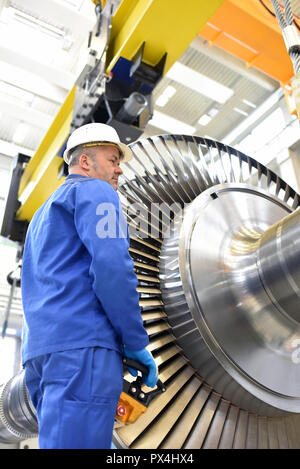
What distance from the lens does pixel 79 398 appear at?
0.89 m

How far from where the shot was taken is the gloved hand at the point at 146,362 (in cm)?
101

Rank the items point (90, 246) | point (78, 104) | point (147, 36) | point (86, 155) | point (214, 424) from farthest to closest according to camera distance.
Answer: point (78, 104)
point (147, 36)
point (86, 155)
point (214, 424)
point (90, 246)

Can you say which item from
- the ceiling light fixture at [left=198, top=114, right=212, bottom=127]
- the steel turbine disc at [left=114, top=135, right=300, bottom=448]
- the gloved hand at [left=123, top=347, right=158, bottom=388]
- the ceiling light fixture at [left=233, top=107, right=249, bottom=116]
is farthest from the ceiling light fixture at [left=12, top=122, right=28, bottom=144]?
the gloved hand at [left=123, top=347, right=158, bottom=388]

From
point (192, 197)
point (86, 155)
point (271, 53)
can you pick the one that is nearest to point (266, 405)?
point (192, 197)

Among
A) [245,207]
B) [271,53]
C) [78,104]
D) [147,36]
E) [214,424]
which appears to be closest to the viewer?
[214,424]

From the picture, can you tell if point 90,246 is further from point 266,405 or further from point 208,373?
point 266,405

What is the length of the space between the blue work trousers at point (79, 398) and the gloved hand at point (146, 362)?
0.06 metres

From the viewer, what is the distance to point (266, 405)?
45.3 inches

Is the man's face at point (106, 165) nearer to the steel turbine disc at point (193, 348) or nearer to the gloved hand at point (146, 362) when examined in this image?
the steel turbine disc at point (193, 348)

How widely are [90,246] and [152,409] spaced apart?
45cm

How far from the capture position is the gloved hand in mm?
1007

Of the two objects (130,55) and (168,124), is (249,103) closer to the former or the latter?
(168,124)

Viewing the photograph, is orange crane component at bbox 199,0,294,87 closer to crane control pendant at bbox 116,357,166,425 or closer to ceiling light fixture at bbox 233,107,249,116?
ceiling light fixture at bbox 233,107,249,116

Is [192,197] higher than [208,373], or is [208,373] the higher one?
[192,197]
